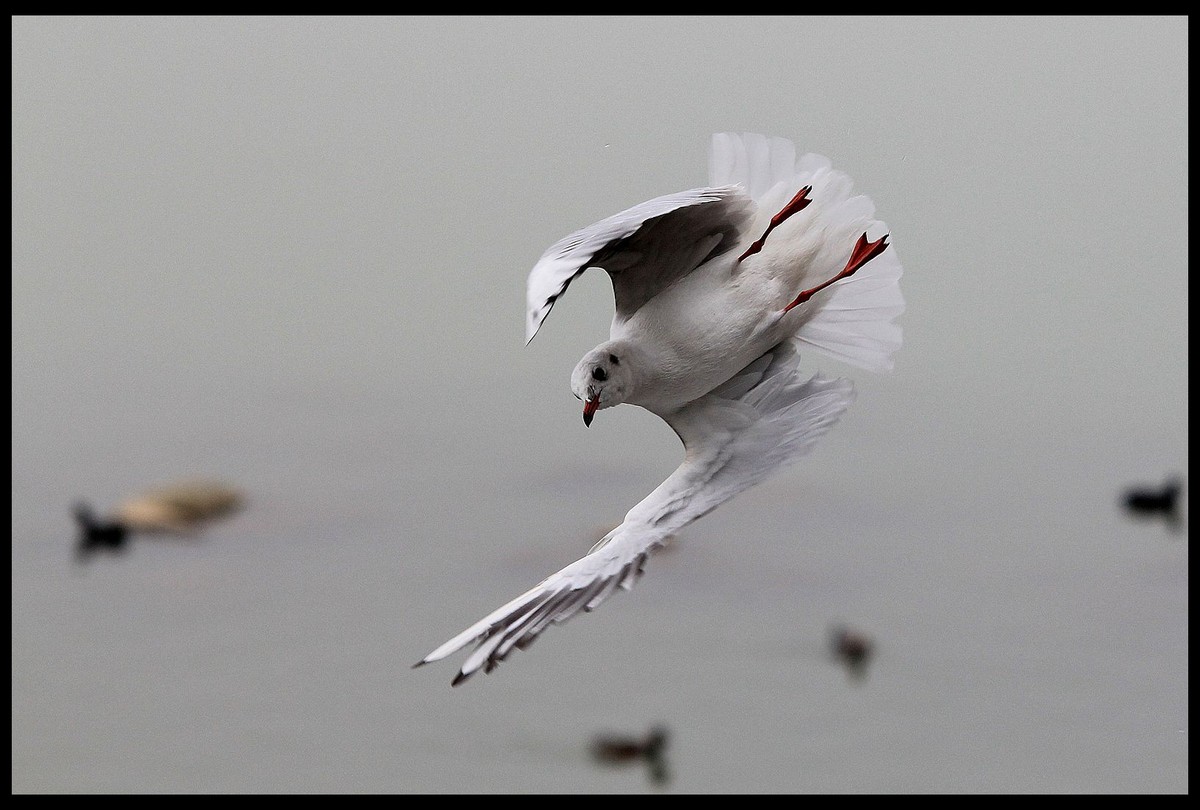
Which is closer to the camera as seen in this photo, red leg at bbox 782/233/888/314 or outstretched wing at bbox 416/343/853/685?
outstretched wing at bbox 416/343/853/685

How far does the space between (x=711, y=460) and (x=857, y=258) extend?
13.9 inches

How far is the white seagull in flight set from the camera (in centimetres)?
180

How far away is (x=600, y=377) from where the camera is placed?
1807 millimetres

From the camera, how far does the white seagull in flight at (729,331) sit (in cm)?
180

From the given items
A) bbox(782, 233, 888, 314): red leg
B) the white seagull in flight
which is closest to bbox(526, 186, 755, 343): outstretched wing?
the white seagull in flight

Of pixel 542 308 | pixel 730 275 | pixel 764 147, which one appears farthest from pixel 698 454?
pixel 542 308

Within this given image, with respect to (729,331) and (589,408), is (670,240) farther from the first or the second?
(589,408)

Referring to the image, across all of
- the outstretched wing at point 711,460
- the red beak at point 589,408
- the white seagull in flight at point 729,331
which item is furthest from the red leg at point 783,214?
the red beak at point 589,408

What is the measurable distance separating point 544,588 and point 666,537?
0.18m

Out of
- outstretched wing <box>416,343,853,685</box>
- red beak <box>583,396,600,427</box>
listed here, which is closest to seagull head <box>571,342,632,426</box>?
red beak <box>583,396,600,427</box>

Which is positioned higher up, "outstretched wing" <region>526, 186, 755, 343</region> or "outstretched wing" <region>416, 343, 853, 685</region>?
"outstretched wing" <region>526, 186, 755, 343</region>

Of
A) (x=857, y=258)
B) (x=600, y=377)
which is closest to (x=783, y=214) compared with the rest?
(x=857, y=258)

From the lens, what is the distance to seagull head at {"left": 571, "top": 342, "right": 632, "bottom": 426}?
1.80 metres

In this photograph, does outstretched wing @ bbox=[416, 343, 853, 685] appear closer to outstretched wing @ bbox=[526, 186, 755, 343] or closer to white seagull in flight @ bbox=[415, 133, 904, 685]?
white seagull in flight @ bbox=[415, 133, 904, 685]
